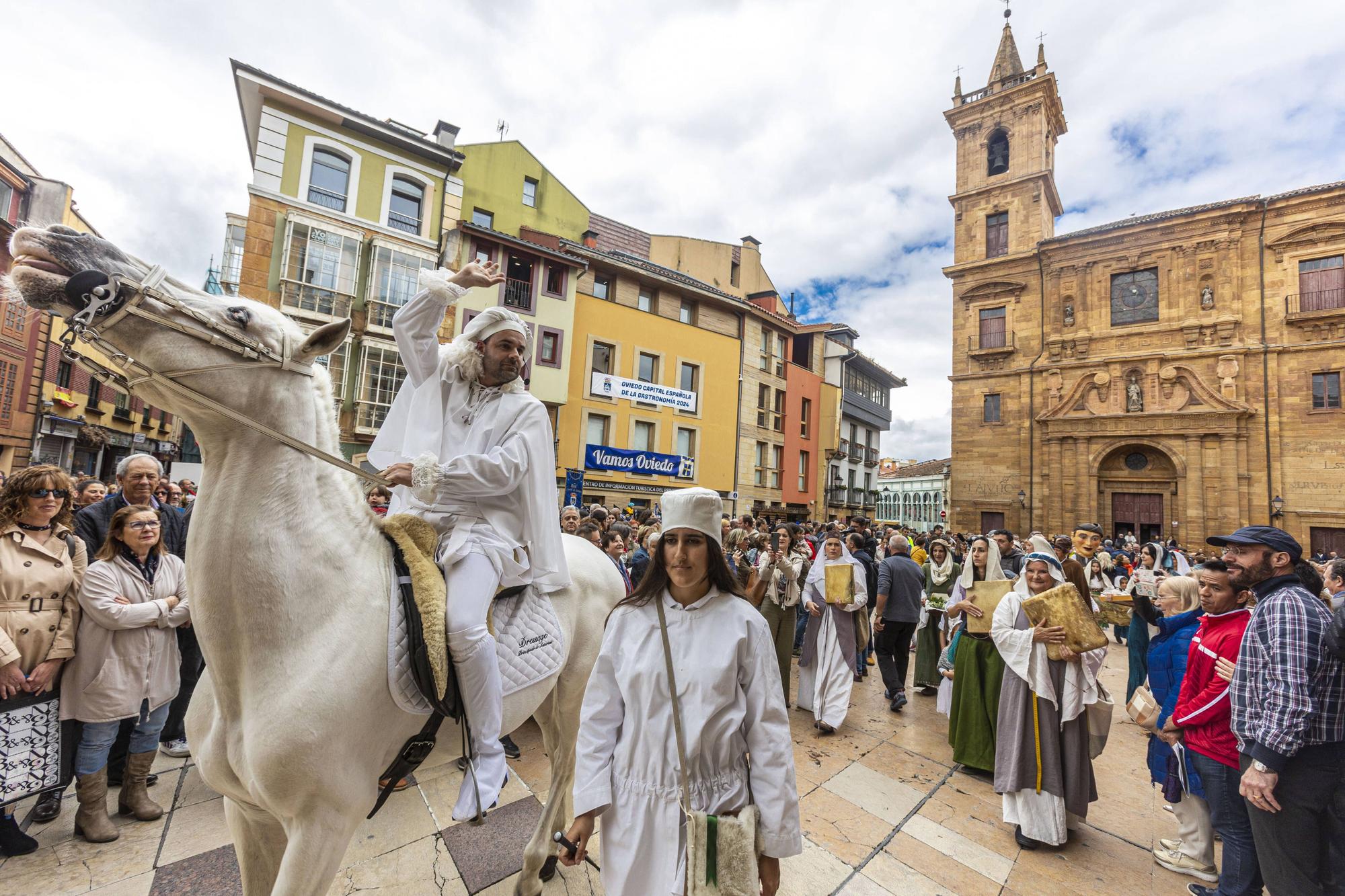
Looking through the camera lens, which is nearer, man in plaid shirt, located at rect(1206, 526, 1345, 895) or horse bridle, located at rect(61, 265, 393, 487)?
horse bridle, located at rect(61, 265, 393, 487)

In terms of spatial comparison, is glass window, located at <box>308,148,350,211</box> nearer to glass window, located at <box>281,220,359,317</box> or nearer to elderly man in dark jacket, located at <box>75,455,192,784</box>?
glass window, located at <box>281,220,359,317</box>

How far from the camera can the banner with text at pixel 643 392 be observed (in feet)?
68.3

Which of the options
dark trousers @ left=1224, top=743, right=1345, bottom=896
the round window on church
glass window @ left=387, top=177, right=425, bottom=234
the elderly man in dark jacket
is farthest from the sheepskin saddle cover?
the round window on church

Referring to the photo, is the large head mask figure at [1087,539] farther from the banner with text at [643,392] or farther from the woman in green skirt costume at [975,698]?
the banner with text at [643,392]

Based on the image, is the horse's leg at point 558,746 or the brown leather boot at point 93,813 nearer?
the horse's leg at point 558,746

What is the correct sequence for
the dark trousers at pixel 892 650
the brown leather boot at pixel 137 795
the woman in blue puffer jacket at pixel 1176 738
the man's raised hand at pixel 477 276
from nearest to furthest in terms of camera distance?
1. the man's raised hand at pixel 477 276
2. the brown leather boot at pixel 137 795
3. the woman in blue puffer jacket at pixel 1176 738
4. the dark trousers at pixel 892 650

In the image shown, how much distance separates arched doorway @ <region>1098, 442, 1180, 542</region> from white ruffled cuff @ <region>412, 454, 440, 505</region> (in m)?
27.4

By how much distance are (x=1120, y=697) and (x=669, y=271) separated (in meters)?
19.8

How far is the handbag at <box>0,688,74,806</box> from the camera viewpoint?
2.67 meters

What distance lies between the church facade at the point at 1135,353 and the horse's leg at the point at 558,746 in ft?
84.8

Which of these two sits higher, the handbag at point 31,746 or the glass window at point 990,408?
the glass window at point 990,408

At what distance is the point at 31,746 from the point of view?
9.14ft

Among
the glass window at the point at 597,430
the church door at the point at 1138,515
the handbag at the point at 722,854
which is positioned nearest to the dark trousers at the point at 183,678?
the handbag at the point at 722,854

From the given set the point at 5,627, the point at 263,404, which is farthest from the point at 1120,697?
the point at 5,627
